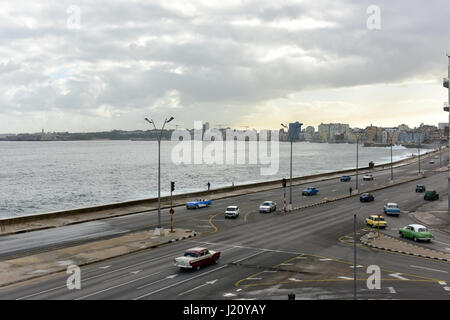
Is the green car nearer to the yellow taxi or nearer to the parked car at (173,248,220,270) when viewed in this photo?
the yellow taxi

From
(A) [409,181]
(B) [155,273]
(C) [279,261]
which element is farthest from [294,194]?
(B) [155,273]

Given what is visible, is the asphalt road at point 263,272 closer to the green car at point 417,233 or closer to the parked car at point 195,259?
the parked car at point 195,259

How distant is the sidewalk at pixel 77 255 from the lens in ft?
87.0

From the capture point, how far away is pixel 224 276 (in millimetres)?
25562

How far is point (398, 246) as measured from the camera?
111 ft

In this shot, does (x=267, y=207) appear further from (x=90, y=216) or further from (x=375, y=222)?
(x=90, y=216)

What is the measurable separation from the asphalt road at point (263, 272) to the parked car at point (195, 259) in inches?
18.9

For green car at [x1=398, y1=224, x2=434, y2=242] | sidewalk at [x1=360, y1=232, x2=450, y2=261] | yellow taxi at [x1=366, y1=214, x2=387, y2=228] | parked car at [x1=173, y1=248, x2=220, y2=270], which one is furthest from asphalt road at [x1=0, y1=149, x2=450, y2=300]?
sidewalk at [x1=360, y1=232, x2=450, y2=261]

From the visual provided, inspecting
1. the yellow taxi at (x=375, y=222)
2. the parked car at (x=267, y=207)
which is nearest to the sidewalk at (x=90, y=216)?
the parked car at (x=267, y=207)

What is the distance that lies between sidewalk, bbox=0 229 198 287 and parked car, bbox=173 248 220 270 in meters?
3.61

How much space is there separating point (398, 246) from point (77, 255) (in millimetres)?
25878

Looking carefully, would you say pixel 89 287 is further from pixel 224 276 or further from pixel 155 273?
pixel 224 276
